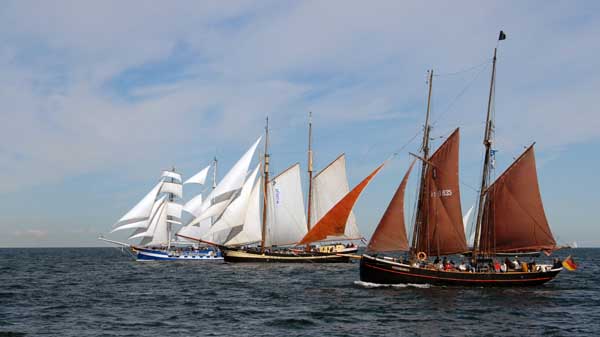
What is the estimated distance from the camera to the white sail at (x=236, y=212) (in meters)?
80.4

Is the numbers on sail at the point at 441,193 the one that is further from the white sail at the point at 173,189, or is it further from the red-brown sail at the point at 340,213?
the white sail at the point at 173,189

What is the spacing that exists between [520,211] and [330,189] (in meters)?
40.2

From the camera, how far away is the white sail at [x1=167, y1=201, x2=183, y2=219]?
102 metres

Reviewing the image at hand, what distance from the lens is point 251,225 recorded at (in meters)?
82.0

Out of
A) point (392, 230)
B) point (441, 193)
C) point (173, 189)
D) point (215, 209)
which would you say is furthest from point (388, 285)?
point (173, 189)

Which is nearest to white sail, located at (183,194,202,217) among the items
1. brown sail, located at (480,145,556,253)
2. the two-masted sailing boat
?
the two-masted sailing boat

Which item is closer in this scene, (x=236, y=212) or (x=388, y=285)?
(x=388, y=285)

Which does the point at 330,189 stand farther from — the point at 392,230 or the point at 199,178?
the point at 392,230

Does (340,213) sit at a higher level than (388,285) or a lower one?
higher

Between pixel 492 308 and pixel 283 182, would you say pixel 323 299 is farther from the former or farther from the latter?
pixel 283 182

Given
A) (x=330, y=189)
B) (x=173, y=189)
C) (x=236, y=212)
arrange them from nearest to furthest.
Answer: (x=236, y=212), (x=330, y=189), (x=173, y=189)

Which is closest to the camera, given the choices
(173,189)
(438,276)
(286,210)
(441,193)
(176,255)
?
(438,276)

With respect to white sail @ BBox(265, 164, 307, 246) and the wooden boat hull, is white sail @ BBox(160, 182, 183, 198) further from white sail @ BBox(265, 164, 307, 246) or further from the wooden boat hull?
white sail @ BBox(265, 164, 307, 246)

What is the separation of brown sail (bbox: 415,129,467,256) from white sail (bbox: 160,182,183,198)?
6417 cm
